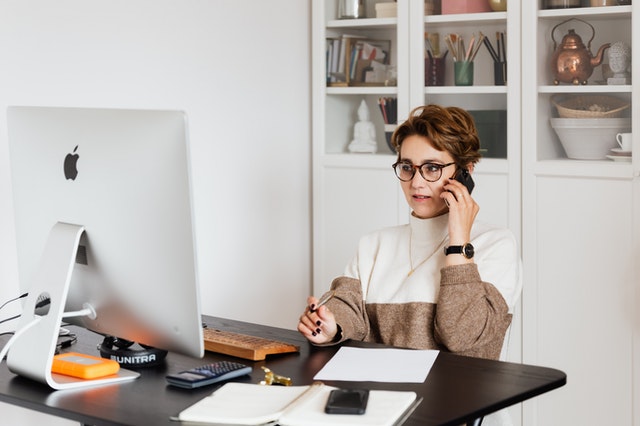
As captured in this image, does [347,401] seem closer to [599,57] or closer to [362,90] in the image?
[599,57]

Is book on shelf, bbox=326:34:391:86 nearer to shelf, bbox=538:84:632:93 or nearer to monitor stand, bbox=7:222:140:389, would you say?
shelf, bbox=538:84:632:93

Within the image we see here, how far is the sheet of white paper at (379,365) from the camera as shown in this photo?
1901 mm

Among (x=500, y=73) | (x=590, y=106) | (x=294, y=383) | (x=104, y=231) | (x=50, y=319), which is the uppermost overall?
(x=500, y=73)

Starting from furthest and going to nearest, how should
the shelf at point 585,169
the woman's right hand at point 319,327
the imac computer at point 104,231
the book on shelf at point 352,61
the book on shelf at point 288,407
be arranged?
the book on shelf at point 352,61
the shelf at point 585,169
the woman's right hand at point 319,327
the imac computer at point 104,231
the book on shelf at point 288,407

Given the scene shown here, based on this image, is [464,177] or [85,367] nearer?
[85,367]

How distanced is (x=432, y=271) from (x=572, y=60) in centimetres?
139

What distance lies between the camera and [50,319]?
1.92 metres

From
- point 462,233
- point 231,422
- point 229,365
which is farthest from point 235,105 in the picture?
point 231,422

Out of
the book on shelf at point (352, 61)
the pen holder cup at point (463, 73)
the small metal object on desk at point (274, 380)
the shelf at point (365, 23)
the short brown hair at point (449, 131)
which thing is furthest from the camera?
the book on shelf at point (352, 61)

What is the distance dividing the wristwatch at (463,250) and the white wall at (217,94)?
4.35 ft

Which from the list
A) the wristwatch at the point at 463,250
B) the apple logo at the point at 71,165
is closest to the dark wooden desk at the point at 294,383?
the wristwatch at the point at 463,250

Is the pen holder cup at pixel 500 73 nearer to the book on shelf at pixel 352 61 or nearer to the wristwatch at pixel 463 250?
the book on shelf at pixel 352 61

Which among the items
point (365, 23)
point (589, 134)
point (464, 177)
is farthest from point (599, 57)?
point (464, 177)

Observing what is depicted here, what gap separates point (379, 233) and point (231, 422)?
39.7 inches
